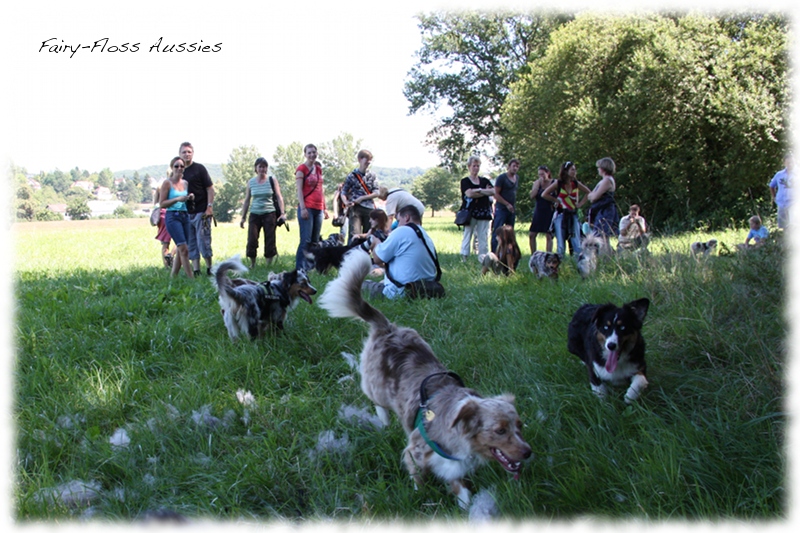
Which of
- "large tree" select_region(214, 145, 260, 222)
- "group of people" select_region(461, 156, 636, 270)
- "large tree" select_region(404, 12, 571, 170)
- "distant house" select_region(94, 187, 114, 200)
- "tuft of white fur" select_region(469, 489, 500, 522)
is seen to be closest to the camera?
"tuft of white fur" select_region(469, 489, 500, 522)

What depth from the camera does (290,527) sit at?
285 centimetres

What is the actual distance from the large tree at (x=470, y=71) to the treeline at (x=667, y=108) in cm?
1048

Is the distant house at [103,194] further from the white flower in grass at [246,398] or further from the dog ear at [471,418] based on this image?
the dog ear at [471,418]

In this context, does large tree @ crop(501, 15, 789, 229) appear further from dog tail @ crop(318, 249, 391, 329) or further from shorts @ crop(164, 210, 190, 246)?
dog tail @ crop(318, 249, 391, 329)

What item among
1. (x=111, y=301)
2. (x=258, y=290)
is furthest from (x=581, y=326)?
(x=111, y=301)

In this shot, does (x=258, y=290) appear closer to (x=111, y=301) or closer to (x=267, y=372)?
(x=267, y=372)

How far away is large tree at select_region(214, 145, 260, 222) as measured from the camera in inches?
3723

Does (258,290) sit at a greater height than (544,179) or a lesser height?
lesser

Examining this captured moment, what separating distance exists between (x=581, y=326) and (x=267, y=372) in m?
2.90

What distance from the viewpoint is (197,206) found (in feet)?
33.1

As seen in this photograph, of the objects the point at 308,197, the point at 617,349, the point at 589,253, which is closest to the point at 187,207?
the point at 308,197

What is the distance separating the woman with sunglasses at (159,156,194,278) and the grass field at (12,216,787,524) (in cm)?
274

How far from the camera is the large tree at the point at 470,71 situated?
118ft

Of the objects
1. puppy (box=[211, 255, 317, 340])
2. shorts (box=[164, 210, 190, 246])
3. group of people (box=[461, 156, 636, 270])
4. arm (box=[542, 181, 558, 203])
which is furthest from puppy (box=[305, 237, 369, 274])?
puppy (box=[211, 255, 317, 340])
